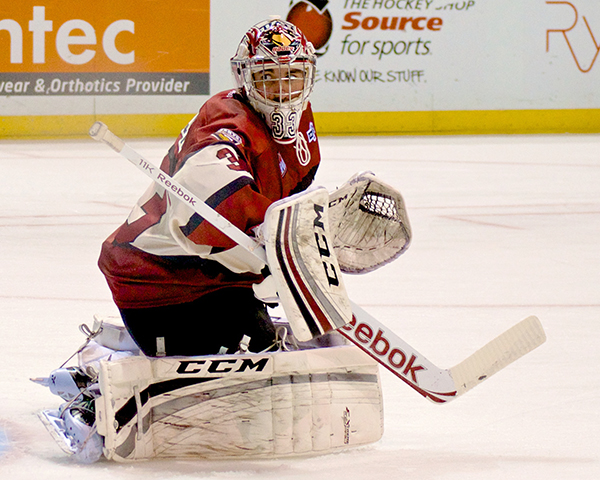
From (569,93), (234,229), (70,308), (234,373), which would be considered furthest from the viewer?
(569,93)

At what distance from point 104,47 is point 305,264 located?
601cm

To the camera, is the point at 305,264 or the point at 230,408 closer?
the point at 305,264

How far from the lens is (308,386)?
69.2 inches

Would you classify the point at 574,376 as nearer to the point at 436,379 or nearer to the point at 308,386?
the point at 436,379

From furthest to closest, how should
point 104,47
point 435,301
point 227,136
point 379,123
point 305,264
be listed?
point 379,123 → point 104,47 → point 435,301 → point 227,136 → point 305,264

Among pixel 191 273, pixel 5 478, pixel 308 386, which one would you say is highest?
pixel 191 273

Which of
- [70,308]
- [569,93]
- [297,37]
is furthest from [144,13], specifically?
[297,37]

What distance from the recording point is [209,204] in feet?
5.38

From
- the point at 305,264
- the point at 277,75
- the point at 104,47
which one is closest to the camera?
the point at 305,264

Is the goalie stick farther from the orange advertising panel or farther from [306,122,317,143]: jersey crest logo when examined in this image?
the orange advertising panel

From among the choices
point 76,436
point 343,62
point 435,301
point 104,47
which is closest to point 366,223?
point 76,436

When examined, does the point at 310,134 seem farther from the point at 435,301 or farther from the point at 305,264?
the point at 435,301

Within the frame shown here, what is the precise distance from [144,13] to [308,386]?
592 centimetres

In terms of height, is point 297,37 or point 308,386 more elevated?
point 297,37
